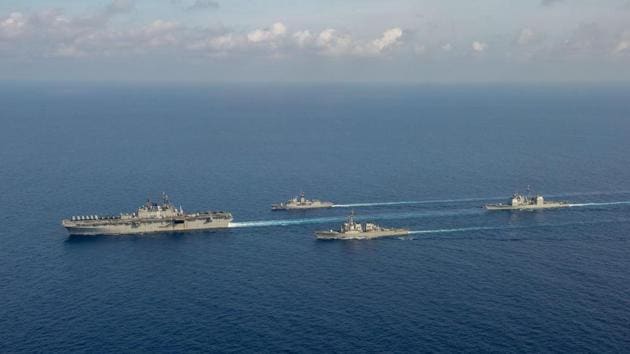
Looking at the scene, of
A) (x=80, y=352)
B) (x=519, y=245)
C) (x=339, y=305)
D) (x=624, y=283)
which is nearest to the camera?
(x=80, y=352)

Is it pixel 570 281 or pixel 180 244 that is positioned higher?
pixel 180 244

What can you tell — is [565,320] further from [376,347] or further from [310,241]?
[310,241]

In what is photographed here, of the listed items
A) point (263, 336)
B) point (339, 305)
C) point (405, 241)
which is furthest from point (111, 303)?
point (405, 241)

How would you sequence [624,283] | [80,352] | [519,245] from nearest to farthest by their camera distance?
[80,352], [624,283], [519,245]

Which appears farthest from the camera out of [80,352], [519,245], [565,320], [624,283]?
[519,245]

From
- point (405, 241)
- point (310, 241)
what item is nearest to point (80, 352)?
point (310, 241)

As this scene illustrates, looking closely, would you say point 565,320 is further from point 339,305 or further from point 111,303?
point 111,303

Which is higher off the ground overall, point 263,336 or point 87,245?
point 87,245

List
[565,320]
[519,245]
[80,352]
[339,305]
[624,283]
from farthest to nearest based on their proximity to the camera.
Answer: [519,245], [624,283], [339,305], [565,320], [80,352]

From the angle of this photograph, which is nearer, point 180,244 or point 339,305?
point 339,305
